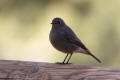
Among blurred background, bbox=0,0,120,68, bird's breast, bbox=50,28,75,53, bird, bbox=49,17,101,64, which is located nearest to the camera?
bird's breast, bbox=50,28,75,53

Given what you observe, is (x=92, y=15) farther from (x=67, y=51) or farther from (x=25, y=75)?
(x=25, y=75)

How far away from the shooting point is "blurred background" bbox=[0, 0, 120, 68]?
380 inches

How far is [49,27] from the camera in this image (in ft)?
34.6

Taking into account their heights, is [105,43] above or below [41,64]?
below

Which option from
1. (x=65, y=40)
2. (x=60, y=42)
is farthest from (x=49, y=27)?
(x=60, y=42)

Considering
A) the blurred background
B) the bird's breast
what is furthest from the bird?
the blurred background

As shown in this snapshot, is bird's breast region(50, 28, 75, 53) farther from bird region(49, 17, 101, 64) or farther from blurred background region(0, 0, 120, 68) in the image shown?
blurred background region(0, 0, 120, 68)

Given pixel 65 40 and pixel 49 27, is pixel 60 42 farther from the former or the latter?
pixel 49 27

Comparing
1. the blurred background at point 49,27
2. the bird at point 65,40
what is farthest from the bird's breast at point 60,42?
the blurred background at point 49,27

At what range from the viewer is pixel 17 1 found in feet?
38.3

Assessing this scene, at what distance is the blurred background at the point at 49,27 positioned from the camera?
9656 mm

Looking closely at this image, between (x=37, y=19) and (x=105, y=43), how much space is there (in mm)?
1708

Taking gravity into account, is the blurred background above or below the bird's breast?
below

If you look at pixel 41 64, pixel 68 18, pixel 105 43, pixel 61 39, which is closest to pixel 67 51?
pixel 61 39
